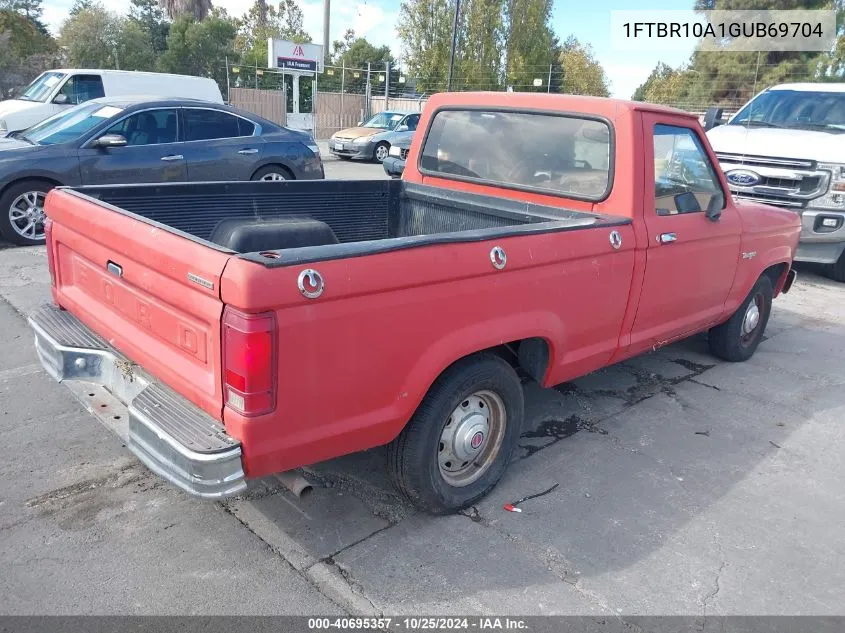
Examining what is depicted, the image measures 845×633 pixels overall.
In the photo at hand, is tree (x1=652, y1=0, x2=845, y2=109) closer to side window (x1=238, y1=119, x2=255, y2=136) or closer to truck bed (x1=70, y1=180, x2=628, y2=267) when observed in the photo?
side window (x1=238, y1=119, x2=255, y2=136)

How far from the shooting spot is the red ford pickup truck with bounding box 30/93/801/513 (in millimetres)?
2311

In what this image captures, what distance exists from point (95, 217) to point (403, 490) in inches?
72.1

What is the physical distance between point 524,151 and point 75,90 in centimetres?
1112

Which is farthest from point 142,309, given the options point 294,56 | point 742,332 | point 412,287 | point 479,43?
point 479,43

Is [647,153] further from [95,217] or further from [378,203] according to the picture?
[95,217]

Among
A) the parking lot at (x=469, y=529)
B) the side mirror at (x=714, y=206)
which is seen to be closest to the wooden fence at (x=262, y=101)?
the parking lot at (x=469, y=529)

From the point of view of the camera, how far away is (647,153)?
374 cm

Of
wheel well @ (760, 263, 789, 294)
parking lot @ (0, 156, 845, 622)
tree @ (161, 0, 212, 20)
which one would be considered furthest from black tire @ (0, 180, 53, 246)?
tree @ (161, 0, 212, 20)

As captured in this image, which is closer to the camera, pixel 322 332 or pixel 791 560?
pixel 322 332

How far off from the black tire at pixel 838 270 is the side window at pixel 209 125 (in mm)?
7777

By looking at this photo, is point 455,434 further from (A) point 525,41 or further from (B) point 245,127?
(A) point 525,41

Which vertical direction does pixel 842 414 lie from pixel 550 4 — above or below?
below

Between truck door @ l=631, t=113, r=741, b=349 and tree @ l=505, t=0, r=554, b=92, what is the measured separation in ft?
105

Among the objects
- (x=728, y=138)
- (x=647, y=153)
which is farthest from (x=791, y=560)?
(x=728, y=138)
